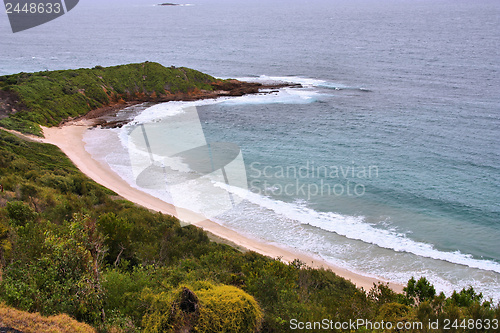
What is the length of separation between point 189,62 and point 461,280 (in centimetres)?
7798

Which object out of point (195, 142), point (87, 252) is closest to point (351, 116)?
point (195, 142)

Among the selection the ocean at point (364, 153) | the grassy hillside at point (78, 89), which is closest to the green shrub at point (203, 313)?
the ocean at point (364, 153)

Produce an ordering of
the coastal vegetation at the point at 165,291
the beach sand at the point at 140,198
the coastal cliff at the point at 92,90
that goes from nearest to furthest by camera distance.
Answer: the coastal vegetation at the point at 165,291 → the beach sand at the point at 140,198 → the coastal cliff at the point at 92,90

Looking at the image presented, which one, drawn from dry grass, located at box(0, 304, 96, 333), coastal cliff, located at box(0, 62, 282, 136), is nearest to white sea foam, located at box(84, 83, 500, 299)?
dry grass, located at box(0, 304, 96, 333)

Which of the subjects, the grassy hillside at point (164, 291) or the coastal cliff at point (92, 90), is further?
the coastal cliff at point (92, 90)

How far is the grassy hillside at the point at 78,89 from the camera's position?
4412 cm

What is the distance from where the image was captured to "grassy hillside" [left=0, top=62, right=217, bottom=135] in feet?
145

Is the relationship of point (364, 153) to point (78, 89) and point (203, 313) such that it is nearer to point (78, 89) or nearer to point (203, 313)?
point (203, 313)

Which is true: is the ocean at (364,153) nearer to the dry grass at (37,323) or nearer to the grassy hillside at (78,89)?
the grassy hillside at (78,89)

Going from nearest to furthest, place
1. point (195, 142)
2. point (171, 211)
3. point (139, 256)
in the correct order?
point (139, 256) < point (171, 211) < point (195, 142)

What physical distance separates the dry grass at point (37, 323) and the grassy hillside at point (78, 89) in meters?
35.7

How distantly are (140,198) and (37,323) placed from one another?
788 inches

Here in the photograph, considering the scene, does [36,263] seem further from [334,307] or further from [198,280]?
[334,307]

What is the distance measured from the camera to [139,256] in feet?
45.8
